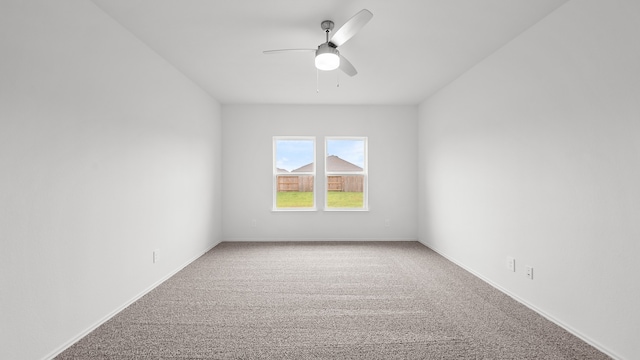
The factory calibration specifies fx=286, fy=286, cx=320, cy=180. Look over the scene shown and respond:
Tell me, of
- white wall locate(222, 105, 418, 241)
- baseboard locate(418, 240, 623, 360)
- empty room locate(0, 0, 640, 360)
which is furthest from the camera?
white wall locate(222, 105, 418, 241)

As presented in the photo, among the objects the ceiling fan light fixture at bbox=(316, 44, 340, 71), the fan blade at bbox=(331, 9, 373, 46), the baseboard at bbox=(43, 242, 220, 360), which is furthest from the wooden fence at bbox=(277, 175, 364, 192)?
the fan blade at bbox=(331, 9, 373, 46)

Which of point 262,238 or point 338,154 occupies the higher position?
point 338,154

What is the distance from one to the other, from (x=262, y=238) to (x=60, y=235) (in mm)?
3382

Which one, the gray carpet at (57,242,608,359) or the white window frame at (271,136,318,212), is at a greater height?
the white window frame at (271,136,318,212)

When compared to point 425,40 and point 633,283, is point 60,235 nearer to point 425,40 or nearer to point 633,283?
point 425,40

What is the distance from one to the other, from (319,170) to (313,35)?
2.84 m

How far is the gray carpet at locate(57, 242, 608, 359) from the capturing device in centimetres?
190

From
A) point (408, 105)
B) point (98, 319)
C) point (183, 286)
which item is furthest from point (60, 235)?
point (408, 105)

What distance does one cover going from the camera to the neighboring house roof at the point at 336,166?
5306mm

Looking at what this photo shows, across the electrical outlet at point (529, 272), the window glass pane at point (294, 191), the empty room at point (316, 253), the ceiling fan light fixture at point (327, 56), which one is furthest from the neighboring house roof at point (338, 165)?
the electrical outlet at point (529, 272)

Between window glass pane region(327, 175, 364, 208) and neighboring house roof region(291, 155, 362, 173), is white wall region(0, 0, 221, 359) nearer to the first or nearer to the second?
neighboring house roof region(291, 155, 362, 173)

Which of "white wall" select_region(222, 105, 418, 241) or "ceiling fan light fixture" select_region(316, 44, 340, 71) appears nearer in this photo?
"ceiling fan light fixture" select_region(316, 44, 340, 71)

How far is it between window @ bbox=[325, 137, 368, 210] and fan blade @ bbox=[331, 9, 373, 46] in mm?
2969

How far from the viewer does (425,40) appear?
2787 mm
